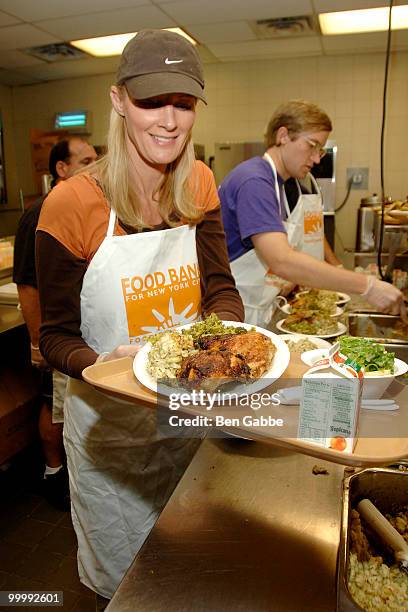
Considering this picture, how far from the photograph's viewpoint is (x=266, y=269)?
7.38 feet

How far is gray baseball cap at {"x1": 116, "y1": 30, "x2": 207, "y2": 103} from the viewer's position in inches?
44.9

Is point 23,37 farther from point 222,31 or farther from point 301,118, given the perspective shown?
point 301,118

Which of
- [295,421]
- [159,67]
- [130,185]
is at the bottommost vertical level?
[295,421]

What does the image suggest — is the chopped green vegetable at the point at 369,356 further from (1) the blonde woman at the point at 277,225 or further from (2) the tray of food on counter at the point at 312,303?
(2) the tray of food on counter at the point at 312,303

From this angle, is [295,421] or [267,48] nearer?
[295,421]

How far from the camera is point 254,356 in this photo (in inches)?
38.3

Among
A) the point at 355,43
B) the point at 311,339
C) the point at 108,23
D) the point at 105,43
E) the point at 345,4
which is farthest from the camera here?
the point at 355,43

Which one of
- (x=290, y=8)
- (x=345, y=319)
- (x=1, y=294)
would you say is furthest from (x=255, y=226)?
(x=290, y=8)

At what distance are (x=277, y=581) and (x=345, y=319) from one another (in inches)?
62.9

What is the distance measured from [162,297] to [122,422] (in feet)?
1.31

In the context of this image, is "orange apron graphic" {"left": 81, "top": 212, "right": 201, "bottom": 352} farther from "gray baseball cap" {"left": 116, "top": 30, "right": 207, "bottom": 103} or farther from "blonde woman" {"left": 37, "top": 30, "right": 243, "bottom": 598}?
"gray baseball cap" {"left": 116, "top": 30, "right": 207, "bottom": 103}

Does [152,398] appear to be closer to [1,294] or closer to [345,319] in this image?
[345,319]

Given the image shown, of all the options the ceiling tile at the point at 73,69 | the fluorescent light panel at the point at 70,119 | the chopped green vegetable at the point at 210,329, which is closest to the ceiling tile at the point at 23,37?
the ceiling tile at the point at 73,69

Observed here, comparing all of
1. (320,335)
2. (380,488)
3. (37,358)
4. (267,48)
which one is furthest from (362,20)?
(380,488)
